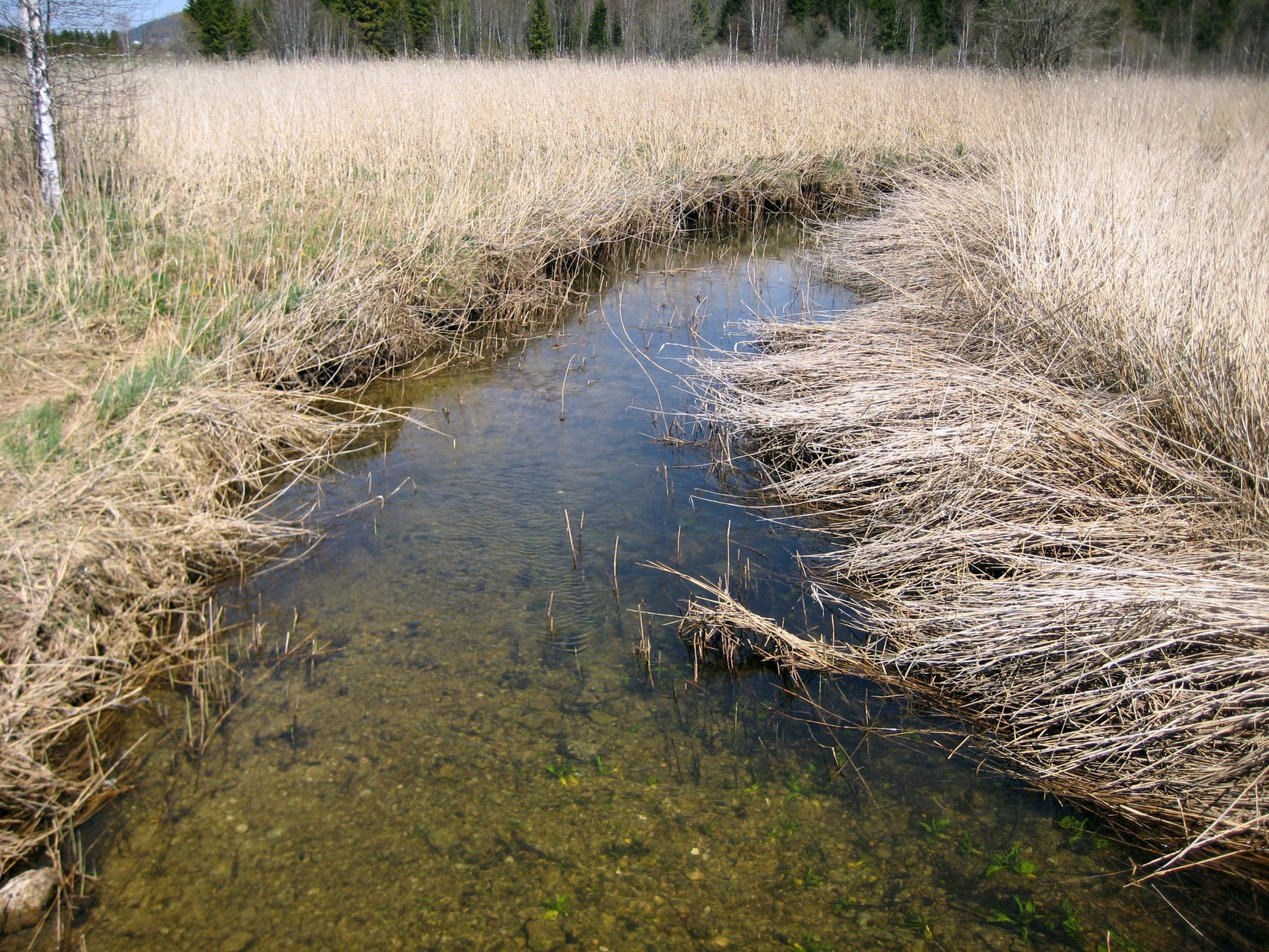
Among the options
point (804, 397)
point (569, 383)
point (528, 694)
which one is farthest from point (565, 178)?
point (528, 694)

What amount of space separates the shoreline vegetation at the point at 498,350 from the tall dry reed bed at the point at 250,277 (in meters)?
0.02

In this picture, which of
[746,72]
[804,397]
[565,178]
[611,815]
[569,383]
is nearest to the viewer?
[611,815]

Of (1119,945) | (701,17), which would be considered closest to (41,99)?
(1119,945)

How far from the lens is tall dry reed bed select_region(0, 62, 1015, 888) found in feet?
9.71

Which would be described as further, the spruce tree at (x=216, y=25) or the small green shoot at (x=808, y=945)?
the spruce tree at (x=216, y=25)

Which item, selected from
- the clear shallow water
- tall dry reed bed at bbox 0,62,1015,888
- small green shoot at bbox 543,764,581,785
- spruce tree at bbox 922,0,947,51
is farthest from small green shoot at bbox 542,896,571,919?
spruce tree at bbox 922,0,947,51

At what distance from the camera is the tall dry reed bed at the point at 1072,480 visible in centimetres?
256

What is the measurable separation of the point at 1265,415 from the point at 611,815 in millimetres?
2792

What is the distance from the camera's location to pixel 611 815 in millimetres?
2576

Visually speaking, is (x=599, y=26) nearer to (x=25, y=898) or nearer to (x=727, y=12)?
(x=727, y=12)

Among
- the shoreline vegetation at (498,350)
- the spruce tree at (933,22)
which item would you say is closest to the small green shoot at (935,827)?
the shoreline vegetation at (498,350)

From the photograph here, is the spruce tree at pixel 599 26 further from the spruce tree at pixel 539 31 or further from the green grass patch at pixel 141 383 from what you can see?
the green grass patch at pixel 141 383

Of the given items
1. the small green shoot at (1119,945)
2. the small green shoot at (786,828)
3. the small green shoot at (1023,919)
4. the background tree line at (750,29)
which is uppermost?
the background tree line at (750,29)

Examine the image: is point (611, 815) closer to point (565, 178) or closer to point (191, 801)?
point (191, 801)
